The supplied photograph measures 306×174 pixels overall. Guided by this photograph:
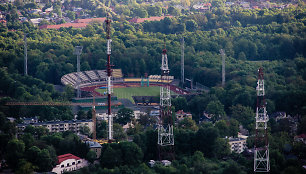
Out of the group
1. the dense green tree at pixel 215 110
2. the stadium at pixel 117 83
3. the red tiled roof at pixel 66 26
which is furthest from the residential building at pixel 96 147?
the red tiled roof at pixel 66 26

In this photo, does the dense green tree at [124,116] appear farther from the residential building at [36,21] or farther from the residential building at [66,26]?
the residential building at [36,21]

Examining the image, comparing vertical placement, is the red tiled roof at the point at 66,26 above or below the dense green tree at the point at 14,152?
above

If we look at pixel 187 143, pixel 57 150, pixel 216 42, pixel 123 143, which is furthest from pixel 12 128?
pixel 216 42

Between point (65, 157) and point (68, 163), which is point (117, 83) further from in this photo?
point (68, 163)

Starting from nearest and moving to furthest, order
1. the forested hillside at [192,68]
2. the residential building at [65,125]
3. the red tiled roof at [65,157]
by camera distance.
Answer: the red tiled roof at [65,157], the forested hillside at [192,68], the residential building at [65,125]

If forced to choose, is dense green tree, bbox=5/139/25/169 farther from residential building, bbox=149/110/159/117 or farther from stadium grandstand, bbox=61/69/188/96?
stadium grandstand, bbox=61/69/188/96

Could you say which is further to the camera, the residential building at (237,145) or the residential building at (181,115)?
the residential building at (181,115)
